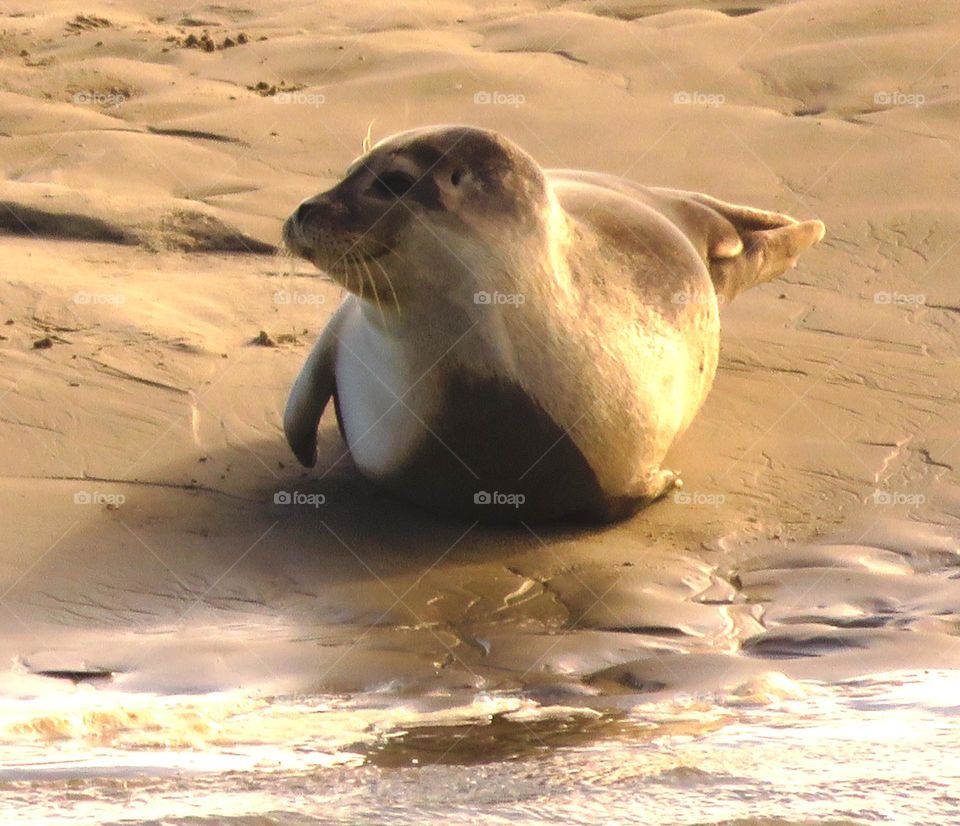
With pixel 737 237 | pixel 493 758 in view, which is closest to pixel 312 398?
pixel 737 237

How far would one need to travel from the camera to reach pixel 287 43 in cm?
1171

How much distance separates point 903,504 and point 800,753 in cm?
258

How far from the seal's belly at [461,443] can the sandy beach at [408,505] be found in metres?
0.12

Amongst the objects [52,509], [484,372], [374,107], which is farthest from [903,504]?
[374,107]

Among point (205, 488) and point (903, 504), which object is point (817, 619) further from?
point (205, 488)

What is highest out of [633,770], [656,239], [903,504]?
[656,239]

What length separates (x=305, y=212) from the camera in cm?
563

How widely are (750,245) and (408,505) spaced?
2.09 meters

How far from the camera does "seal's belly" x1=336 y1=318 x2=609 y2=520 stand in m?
5.77

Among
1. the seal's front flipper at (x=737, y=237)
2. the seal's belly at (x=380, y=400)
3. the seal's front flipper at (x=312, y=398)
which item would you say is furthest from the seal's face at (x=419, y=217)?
the seal's front flipper at (x=737, y=237)

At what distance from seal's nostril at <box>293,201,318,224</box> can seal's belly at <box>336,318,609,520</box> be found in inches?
19.7

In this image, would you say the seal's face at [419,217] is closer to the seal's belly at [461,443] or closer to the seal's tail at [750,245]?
the seal's belly at [461,443]

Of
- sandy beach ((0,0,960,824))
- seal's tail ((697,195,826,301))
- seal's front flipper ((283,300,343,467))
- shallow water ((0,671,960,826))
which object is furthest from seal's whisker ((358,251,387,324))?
seal's tail ((697,195,826,301))

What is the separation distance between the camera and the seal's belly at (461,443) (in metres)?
5.77
